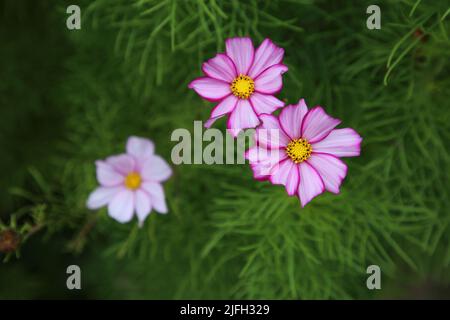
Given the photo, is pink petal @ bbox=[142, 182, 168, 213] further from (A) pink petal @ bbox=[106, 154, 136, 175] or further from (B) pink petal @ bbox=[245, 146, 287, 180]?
(B) pink petal @ bbox=[245, 146, 287, 180]

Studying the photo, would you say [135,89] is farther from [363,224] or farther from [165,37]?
[363,224]

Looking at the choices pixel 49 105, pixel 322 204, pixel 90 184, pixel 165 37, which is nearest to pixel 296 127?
pixel 322 204

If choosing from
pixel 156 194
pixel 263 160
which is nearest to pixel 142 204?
pixel 156 194

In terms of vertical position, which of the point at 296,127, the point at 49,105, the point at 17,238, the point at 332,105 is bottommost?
the point at 17,238

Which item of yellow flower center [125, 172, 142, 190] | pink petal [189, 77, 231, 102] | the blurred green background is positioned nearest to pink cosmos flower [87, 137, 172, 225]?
yellow flower center [125, 172, 142, 190]

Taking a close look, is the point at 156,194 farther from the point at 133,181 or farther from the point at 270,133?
the point at 270,133
